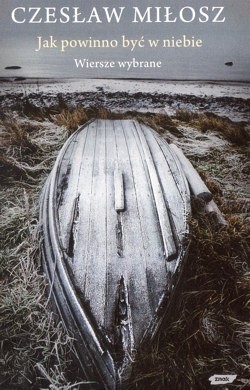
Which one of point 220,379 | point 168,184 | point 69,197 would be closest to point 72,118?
point 69,197

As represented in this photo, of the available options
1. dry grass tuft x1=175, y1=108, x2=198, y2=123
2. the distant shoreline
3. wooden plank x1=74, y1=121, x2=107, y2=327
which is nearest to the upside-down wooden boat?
wooden plank x1=74, y1=121, x2=107, y2=327

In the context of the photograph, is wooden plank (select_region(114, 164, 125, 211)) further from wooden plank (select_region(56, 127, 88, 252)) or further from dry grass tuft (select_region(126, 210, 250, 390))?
dry grass tuft (select_region(126, 210, 250, 390))

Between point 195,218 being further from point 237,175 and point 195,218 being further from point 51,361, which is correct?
point 51,361

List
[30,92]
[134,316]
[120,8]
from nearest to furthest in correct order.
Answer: [134,316], [120,8], [30,92]

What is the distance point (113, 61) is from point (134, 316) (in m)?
1.12

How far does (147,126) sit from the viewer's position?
2.04m

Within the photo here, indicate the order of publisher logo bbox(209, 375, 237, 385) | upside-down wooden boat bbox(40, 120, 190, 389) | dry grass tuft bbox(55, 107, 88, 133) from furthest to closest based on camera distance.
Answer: dry grass tuft bbox(55, 107, 88, 133), publisher logo bbox(209, 375, 237, 385), upside-down wooden boat bbox(40, 120, 190, 389)

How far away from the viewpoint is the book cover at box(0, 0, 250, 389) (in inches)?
58.2

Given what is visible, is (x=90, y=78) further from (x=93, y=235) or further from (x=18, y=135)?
(x=93, y=235)

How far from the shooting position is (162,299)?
1423 millimetres

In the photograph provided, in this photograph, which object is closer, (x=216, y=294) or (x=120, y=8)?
(x=216, y=294)

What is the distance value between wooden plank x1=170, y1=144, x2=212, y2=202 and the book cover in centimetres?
3

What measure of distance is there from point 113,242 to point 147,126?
0.75 meters

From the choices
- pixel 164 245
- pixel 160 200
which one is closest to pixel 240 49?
pixel 160 200
